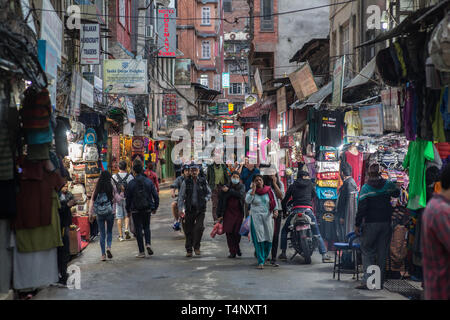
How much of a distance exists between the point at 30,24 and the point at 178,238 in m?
9.28

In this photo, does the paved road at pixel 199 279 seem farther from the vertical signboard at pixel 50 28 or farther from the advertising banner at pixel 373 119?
the vertical signboard at pixel 50 28

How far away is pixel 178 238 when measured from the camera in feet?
57.0

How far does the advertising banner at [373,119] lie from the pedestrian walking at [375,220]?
4.87ft

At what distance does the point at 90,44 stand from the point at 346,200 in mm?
9536

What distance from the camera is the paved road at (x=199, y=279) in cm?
961

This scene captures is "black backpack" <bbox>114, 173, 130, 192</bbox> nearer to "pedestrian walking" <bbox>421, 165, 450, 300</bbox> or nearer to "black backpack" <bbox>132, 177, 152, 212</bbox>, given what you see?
"black backpack" <bbox>132, 177, 152, 212</bbox>

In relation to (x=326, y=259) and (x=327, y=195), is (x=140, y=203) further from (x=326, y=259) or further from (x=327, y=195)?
(x=327, y=195)

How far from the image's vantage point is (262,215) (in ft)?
41.9

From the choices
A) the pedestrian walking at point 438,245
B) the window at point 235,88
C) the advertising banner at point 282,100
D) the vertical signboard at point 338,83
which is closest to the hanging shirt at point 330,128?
the vertical signboard at point 338,83

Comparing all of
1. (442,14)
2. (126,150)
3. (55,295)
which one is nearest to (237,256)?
(55,295)

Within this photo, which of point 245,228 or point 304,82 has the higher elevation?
point 304,82

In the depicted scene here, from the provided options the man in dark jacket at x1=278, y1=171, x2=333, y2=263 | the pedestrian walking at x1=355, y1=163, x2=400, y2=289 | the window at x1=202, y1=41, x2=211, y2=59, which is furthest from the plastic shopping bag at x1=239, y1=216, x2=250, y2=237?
the window at x1=202, y1=41, x2=211, y2=59

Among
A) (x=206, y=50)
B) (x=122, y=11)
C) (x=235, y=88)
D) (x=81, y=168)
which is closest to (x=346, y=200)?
(x=81, y=168)

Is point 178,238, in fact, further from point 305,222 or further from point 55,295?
point 55,295
